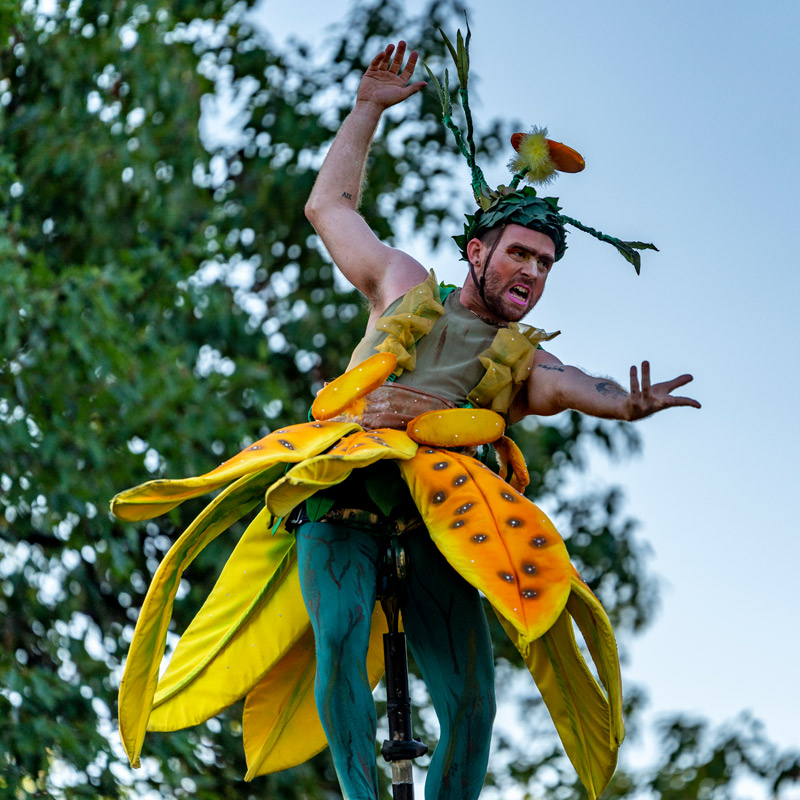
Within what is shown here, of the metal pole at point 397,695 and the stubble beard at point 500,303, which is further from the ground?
A: the stubble beard at point 500,303

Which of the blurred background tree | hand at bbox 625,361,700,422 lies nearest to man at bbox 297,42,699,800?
hand at bbox 625,361,700,422

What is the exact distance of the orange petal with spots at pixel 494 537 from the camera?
2514 mm

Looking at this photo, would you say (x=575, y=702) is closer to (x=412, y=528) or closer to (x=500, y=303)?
(x=412, y=528)

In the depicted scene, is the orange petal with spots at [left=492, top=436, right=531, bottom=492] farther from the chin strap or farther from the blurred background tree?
the blurred background tree

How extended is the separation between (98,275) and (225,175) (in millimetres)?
2300

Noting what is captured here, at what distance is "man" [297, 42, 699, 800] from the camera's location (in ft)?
8.51

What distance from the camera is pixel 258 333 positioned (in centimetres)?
740

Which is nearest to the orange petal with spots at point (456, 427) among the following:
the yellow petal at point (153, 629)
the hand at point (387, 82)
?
the yellow petal at point (153, 629)

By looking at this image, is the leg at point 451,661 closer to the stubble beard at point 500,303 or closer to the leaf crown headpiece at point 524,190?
the stubble beard at point 500,303

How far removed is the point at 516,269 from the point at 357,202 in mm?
454

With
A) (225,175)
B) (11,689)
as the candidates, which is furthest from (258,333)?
(11,689)

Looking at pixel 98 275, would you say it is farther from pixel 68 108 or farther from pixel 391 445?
pixel 391 445

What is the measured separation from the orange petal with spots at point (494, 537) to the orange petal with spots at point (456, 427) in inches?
1.1

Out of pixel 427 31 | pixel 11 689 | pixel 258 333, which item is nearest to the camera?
pixel 11 689
